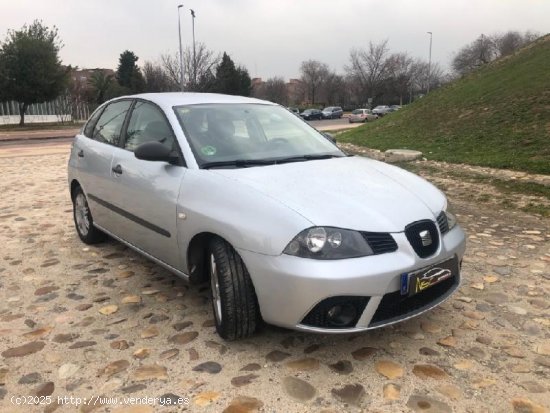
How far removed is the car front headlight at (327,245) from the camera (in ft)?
8.61

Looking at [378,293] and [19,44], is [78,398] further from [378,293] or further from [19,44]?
[19,44]

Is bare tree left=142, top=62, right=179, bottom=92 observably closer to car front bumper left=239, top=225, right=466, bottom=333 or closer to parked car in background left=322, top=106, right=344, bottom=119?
parked car in background left=322, top=106, right=344, bottom=119

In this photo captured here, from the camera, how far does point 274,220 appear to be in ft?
8.87

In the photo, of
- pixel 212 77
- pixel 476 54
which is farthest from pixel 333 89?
pixel 212 77

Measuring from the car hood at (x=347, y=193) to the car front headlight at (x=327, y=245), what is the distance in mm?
44

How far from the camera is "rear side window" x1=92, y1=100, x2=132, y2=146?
4438 millimetres

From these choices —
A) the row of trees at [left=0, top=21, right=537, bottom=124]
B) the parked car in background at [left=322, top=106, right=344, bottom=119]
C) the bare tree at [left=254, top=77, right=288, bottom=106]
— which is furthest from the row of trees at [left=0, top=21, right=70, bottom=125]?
the bare tree at [left=254, top=77, right=288, bottom=106]

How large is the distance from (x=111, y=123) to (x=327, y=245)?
2.87 meters

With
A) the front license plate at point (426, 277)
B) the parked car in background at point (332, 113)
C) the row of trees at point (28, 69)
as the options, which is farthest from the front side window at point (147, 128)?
the parked car in background at point (332, 113)

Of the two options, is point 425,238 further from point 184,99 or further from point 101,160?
point 101,160

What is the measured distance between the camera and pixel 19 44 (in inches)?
1243

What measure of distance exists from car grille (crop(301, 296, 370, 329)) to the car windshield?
3.81 feet

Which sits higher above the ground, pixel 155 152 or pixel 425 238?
pixel 155 152

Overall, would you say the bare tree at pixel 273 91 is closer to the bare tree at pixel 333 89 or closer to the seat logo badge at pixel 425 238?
the bare tree at pixel 333 89
